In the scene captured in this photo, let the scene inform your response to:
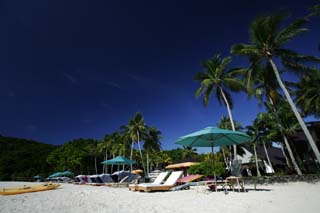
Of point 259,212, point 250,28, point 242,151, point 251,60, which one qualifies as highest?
point 250,28

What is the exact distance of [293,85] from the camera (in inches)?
779

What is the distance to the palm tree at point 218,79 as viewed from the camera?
720 inches

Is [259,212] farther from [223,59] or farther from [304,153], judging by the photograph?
[304,153]

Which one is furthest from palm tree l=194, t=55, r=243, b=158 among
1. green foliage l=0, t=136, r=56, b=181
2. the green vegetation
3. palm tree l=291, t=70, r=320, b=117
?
green foliage l=0, t=136, r=56, b=181

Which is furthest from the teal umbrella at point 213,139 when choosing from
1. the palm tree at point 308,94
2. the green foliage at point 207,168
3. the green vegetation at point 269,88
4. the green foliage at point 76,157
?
the green foliage at point 76,157

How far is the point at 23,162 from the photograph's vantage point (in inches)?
2265

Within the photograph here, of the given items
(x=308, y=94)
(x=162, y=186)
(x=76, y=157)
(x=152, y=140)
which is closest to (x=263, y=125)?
(x=308, y=94)

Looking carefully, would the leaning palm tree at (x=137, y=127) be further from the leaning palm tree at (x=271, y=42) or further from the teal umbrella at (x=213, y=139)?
the teal umbrella at (x=213, y=139)

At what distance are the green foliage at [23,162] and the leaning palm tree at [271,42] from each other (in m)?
53.2

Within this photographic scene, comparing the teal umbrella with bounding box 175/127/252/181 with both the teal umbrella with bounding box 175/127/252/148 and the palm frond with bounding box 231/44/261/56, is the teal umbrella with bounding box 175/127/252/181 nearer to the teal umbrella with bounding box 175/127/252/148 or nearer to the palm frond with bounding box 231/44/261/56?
the teal umbrella with bounding box 175/127/252/148

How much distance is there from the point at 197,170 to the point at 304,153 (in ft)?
45.2

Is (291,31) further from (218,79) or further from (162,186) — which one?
(162,186)

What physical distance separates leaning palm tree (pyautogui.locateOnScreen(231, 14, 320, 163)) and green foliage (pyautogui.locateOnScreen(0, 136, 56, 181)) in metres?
53.2

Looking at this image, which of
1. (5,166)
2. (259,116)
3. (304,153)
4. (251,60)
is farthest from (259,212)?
(5,166)
